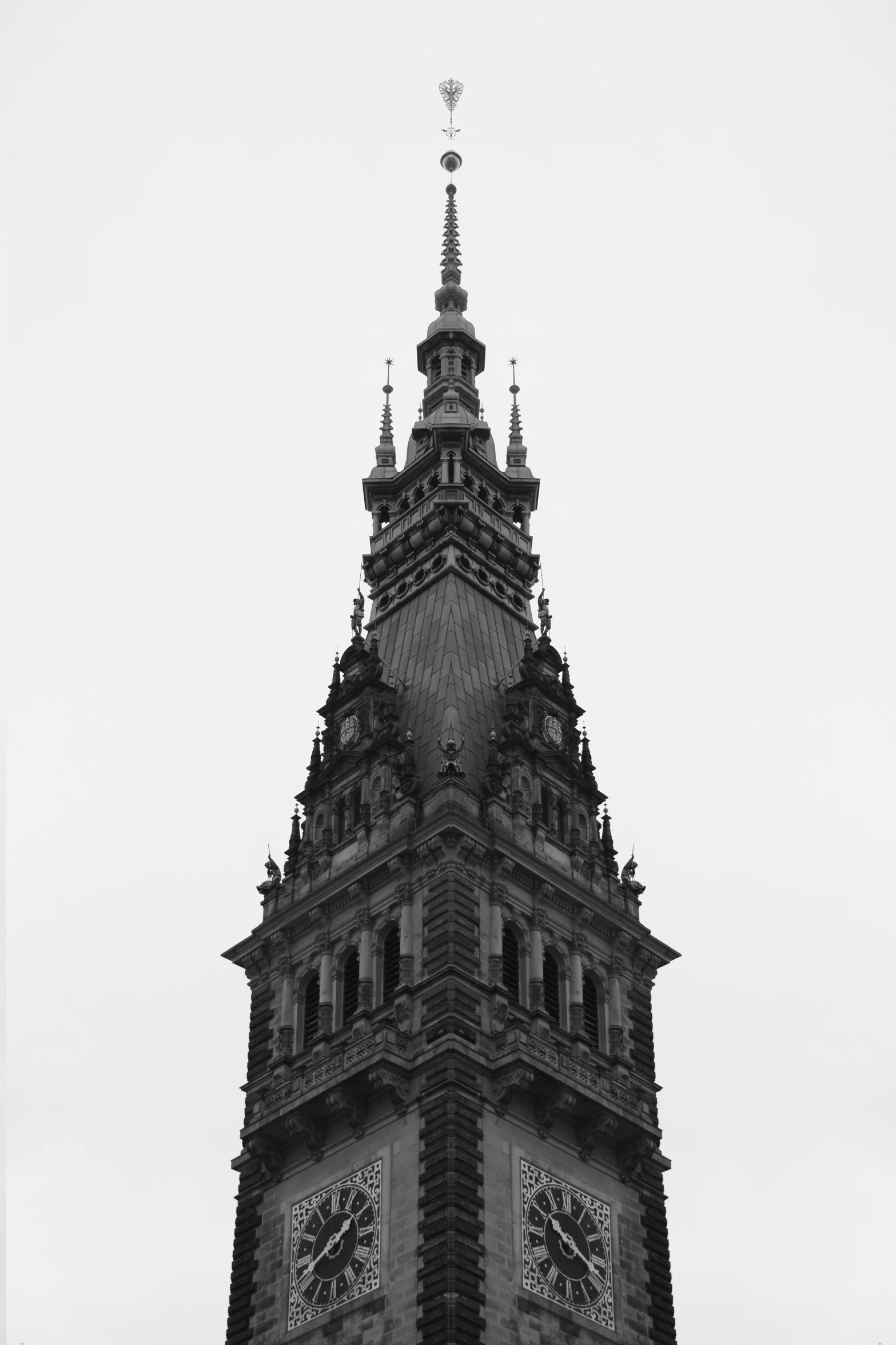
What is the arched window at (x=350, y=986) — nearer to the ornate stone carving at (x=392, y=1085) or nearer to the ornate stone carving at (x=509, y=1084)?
the ornate stone carving at (x=392, y=1085)

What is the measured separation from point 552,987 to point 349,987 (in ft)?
23.6

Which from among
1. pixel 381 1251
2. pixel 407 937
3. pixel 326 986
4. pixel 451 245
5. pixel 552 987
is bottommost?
pixel 381 1251

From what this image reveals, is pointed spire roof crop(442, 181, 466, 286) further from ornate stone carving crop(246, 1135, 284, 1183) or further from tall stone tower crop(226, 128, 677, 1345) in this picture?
ornate stone carving crop(246, 1135, 284, 1183)

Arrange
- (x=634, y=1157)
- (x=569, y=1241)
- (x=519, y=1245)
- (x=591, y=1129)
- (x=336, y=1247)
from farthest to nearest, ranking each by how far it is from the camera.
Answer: (x=634, y=1157) < (x=591, y=1129) < (x=569, y=1241) < (x=336, y=1247) < (x=519, y=1245)

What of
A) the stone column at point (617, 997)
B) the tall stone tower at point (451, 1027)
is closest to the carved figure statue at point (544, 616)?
the tall stone tower at point (451, 1027)

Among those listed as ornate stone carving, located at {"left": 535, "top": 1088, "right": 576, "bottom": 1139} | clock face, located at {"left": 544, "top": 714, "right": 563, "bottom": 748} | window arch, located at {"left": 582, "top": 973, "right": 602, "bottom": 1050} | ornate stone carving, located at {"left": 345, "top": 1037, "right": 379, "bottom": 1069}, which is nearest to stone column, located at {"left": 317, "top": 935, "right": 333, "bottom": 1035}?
ornate stone carving, located at {"left": 345, "top": 1037, "right": 379, "bottom": 1069}

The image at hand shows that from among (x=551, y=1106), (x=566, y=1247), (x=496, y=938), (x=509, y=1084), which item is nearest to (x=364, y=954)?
(x=496, y=938)

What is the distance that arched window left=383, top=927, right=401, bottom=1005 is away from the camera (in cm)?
6900

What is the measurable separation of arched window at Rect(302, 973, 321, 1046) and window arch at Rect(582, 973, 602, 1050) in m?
9.46

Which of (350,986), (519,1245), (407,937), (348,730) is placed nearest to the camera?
(519,1245)

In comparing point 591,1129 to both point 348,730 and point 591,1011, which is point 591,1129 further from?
point 348,730

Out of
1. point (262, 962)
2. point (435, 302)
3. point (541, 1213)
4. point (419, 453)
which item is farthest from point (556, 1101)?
point (435, 302)

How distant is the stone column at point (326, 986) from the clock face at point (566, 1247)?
904 centimetres

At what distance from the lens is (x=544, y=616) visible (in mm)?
86812
